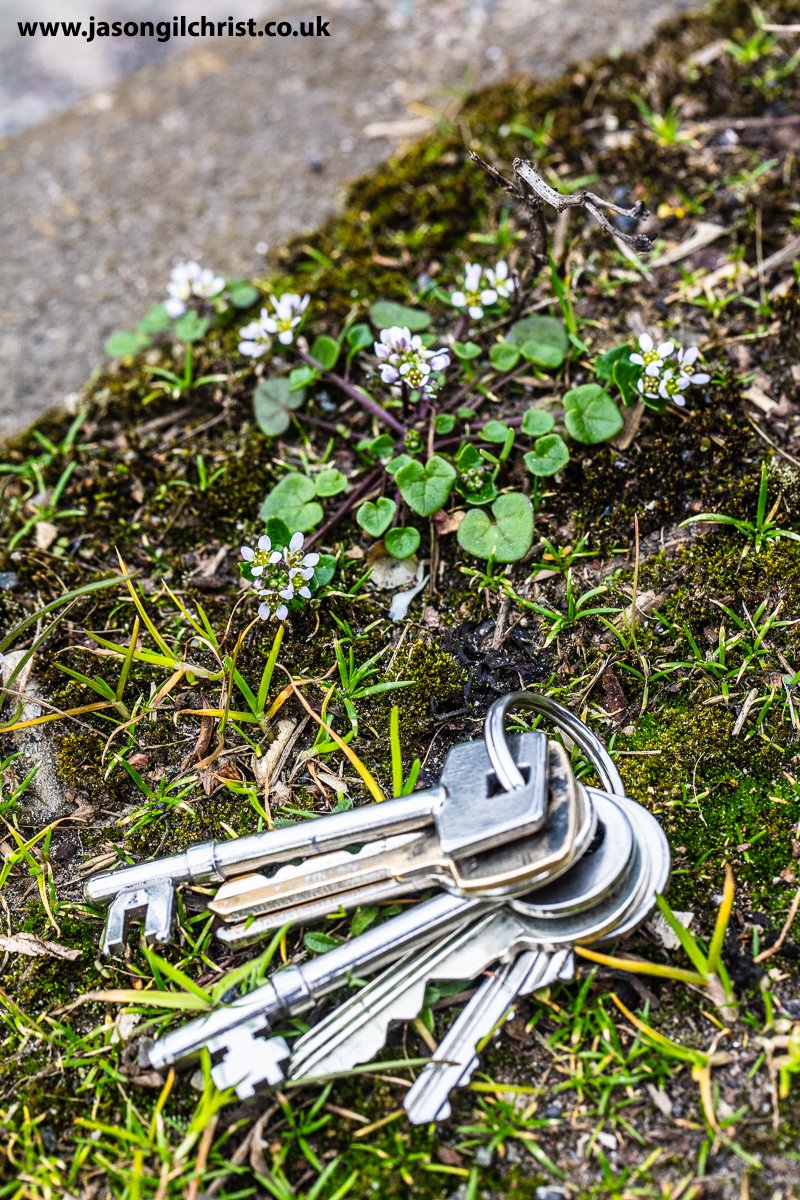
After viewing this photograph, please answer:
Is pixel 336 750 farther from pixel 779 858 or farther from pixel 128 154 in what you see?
pixel 128 154

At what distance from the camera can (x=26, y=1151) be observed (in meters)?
2.06

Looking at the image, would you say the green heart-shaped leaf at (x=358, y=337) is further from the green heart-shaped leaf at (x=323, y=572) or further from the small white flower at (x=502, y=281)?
the green heart-shaped leaf at (x=323, y=572)

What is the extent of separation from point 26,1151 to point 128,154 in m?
3.48

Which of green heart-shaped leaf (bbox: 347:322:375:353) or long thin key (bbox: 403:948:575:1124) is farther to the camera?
green heart-shaped leaf (bbox: 347:322:375:353)

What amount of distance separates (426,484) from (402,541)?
0.58ft

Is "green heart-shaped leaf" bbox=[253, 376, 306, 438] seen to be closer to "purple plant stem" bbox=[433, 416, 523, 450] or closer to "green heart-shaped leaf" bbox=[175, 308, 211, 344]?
"green heart-shaped leaf" bbox=[175, 308, 211, 344]

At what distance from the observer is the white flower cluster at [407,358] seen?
2701 mm

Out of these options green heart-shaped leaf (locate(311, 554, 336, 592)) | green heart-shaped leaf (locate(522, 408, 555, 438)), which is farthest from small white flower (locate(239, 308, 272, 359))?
green heart-shaped leaf (locate(522, 408, 555, 438))

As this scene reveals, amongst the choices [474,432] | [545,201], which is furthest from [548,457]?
[545,201]

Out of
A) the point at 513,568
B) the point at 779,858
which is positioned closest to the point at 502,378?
the point at 513,568

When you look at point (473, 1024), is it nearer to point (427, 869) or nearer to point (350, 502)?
point (427, 869)

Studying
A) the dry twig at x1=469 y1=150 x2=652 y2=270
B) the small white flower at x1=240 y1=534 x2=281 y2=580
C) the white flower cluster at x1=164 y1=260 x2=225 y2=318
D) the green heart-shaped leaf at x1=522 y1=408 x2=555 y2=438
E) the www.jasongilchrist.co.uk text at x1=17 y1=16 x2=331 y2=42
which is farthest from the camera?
the www.jasongilchrist.co.uk text at x1=17 y1=16 x2=331 y2=42

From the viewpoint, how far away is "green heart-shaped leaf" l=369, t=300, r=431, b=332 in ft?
10.0

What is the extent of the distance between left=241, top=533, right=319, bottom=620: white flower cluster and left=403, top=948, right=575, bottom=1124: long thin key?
1072mm
